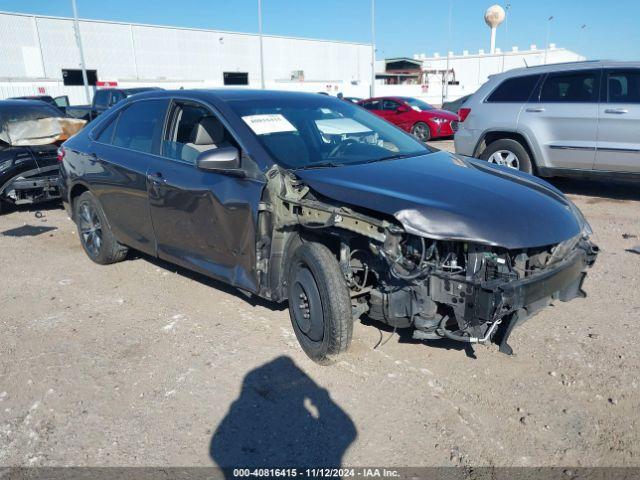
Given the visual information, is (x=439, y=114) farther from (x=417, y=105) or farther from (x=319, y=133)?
(x=319, y=133)

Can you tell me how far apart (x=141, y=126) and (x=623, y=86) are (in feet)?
19.9

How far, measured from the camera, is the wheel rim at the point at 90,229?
17.3 ft

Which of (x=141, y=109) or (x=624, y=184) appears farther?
(x=624, y=184)

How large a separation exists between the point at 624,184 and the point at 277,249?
7.55 m

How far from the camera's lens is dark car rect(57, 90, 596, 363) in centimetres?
280

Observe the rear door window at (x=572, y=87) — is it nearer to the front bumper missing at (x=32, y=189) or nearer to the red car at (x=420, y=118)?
the front bumper missing at (x=32, y=189)

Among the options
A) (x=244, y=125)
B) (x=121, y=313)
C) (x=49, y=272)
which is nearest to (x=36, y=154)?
(x=49, y=272)

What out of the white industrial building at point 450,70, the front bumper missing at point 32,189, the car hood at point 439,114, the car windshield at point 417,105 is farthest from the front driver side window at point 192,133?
the white industrial building at point 450,70

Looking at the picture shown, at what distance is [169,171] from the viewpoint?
407 centimetres

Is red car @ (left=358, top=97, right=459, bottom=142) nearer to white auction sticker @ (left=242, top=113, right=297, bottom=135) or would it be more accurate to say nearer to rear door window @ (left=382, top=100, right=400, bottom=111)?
rear door window @ (left=382, top=100, right=400, bottom=111)

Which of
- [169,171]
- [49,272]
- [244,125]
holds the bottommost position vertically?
[49,272]

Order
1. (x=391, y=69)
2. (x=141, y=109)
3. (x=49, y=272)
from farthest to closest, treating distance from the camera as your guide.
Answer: (x=391, y=69)
(x=49, y=272)
(x=141, y=109)

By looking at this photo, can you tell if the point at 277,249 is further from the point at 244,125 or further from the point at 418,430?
the point at 418,430

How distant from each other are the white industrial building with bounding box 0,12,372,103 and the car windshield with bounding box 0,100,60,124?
2318 cm
